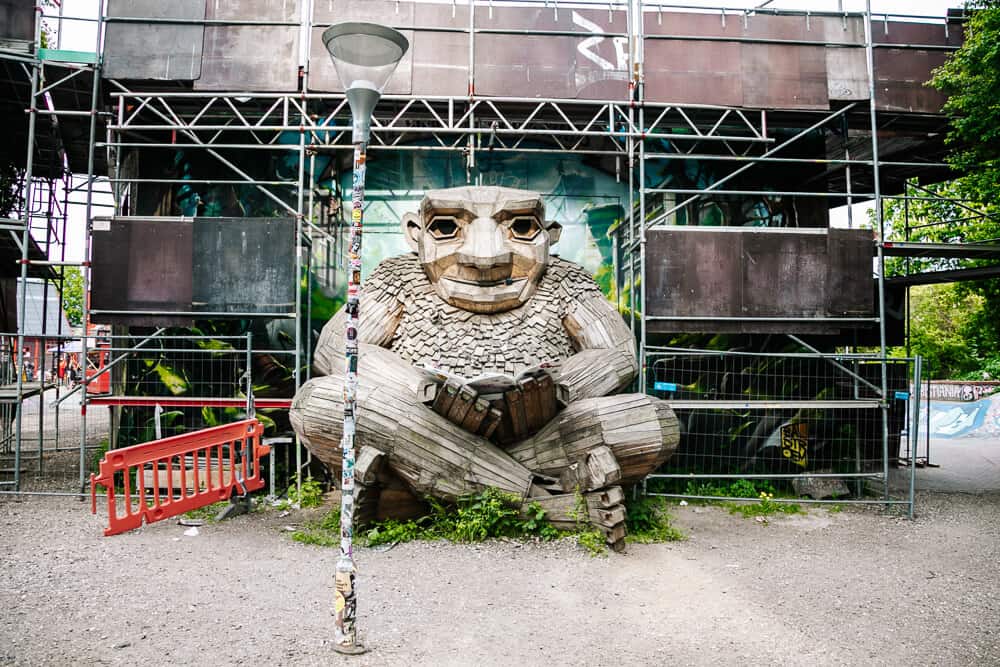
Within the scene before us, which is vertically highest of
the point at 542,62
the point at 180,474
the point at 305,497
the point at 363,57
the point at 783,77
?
the point at 542,62

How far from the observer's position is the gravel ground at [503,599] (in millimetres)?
3686

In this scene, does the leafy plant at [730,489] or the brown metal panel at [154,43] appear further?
the leafy plant at [730,489]

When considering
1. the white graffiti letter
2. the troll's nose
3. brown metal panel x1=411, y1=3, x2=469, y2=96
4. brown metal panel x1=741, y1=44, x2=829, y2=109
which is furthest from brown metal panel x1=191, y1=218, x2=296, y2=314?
brown metal panel x1=741, y1=44, x2=829, y2=109

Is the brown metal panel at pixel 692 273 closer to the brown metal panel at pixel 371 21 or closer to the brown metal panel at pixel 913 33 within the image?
the brown metal panel at pixel 371 21

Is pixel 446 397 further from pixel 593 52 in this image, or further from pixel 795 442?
pixel 795 442

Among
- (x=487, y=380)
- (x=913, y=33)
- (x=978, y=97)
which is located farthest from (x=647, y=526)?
(x=913, y=33)

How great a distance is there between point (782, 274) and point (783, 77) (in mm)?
2559

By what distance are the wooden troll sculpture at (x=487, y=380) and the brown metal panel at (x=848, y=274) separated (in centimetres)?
314

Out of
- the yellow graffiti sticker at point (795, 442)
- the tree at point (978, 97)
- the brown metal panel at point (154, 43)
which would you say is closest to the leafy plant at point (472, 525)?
the yellow graffiti sticker at point (795, 442)

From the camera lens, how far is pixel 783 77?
26.8 feet

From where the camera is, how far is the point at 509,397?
17.3ft

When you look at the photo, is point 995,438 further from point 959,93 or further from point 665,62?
point 665,62

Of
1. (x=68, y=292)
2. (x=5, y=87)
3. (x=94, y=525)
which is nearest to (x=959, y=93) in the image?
(x=94, y=525)

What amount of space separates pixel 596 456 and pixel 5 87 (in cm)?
903
